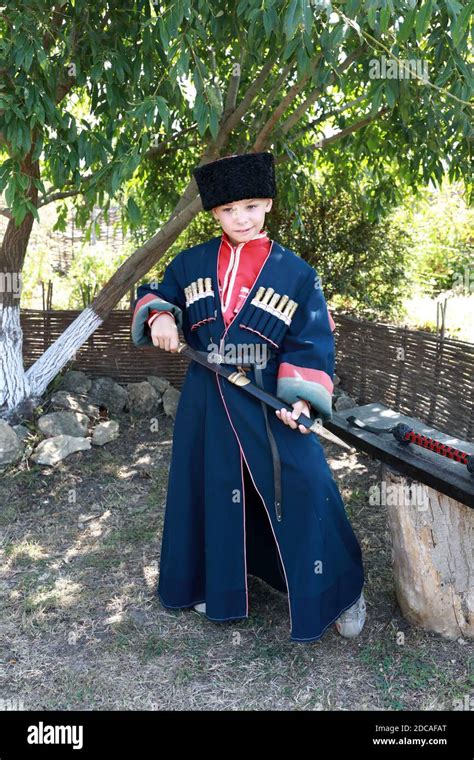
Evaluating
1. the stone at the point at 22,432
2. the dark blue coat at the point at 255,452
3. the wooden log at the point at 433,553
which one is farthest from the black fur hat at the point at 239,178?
the stone at the point at 22,432

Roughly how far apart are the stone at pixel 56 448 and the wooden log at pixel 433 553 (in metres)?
2.31

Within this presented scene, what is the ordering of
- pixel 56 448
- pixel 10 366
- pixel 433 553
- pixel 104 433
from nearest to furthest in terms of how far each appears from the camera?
pixel 433 553, pixel 56 448, pixel 10 366, pixel 104 433

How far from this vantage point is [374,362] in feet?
16.9

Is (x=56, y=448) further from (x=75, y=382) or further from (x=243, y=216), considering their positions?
(x=243, y=216)

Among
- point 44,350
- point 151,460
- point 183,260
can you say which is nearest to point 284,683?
point 183,260

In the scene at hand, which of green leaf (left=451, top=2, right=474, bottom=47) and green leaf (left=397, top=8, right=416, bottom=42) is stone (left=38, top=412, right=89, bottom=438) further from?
green leaf (left=451, top=2, right=474, bottom=47)

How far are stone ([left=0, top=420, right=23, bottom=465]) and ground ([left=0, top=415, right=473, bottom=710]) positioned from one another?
1.77ft

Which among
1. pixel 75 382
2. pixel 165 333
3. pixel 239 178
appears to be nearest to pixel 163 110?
pixel 239 178

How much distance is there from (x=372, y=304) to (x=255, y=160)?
435cm

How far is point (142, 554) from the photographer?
344 centimetres

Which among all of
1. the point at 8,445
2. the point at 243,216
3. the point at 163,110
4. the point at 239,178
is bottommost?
the point at 8,445

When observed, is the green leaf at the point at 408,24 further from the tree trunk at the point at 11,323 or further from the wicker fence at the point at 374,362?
the tree trunk at the point at 11,323

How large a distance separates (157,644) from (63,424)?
2111 millimetres

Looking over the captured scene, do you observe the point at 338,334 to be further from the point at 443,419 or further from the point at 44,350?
the point at 44,350
